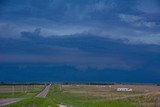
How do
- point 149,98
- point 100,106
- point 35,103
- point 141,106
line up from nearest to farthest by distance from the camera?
point 100,106 → point 141,106 → point 35,103 → point 149,98

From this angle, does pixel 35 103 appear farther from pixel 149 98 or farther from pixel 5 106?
pixel 149 98

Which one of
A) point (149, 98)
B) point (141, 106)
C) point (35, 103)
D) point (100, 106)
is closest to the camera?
point (100, 106)

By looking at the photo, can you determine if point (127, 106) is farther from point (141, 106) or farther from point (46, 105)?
point (46, 105)

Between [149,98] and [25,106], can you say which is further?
[149,98]

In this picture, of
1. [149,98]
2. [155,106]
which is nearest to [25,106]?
[155,106]

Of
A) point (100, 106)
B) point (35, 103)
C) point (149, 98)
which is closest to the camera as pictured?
point (100, 106)

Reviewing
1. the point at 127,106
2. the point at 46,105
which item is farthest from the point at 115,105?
the point at 46,105

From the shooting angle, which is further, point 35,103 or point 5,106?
point 35,103
